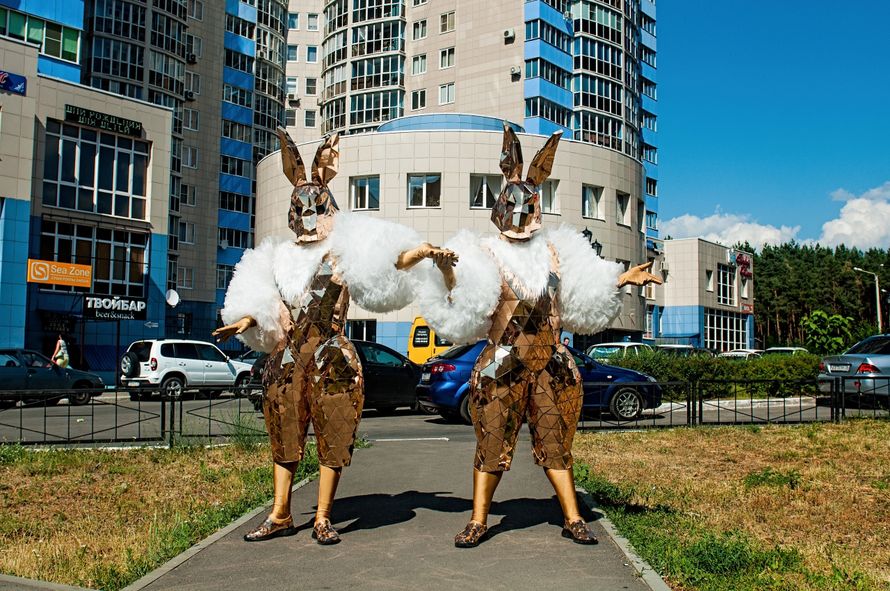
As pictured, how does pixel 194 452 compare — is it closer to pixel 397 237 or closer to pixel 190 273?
pixel 397 237

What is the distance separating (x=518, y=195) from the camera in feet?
18.3

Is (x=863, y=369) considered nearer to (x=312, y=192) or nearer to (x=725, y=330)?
(x=312, y=192)

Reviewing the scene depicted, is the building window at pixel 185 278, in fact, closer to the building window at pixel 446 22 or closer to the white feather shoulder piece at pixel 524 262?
the building window at pixel 446 22

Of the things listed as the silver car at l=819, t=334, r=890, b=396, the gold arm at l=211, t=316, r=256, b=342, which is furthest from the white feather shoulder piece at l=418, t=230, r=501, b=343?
the silver car at l=819, t=334, r=890, b=396

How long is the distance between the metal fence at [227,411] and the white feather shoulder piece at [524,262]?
5.87m

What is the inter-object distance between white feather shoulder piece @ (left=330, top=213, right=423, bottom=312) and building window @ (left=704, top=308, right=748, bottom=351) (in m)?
54.1

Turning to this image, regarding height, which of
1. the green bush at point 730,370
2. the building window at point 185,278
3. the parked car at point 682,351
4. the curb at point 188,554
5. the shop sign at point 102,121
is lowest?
the curb at point 188,554

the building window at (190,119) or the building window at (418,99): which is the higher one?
the building window at (418,99)

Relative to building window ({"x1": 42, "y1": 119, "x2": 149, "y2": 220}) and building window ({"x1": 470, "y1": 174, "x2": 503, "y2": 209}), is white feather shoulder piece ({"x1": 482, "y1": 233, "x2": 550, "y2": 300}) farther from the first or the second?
building window ({"x1": 42, "y1": 119, "x2": 149, "y2": 220})

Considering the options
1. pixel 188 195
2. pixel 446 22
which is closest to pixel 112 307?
pixel 188 195

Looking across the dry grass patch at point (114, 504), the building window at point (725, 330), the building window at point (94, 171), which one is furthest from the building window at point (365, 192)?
the building window at point (725, 330)

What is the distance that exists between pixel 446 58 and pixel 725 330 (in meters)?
28.4

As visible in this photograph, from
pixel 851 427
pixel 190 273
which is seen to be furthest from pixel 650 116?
pixel 851 427

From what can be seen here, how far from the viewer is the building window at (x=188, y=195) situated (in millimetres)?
49594
